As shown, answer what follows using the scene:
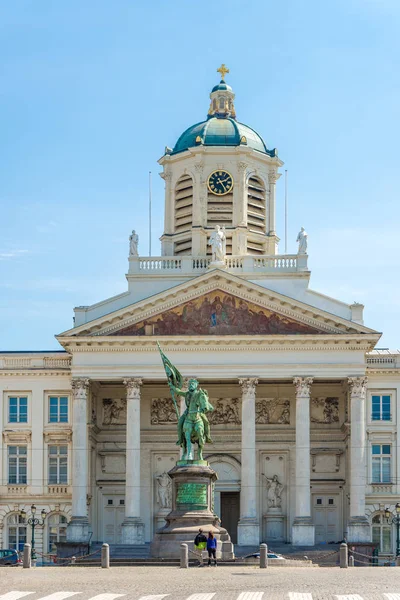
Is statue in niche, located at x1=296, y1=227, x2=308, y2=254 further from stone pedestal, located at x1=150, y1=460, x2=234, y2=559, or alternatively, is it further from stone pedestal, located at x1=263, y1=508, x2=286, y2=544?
stone pedestal, located at x1=150, y1=460, x2=234, y2=559

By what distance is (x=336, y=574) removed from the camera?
4553 cm

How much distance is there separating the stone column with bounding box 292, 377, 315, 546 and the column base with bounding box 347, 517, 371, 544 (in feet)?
6.10

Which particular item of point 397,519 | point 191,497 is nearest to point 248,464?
point 397,519

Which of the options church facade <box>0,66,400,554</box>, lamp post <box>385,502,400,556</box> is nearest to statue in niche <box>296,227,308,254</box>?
church facade <box>0,66,400,554</box>

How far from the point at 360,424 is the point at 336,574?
3048cm

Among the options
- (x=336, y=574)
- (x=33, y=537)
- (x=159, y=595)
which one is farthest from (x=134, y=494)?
(x=159, y=595)

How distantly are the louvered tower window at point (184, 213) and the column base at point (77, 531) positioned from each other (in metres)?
18.8

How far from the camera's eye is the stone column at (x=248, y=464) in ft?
247

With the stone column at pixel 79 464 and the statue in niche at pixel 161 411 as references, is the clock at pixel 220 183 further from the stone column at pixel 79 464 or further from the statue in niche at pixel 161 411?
the stone column at pixel 79 464

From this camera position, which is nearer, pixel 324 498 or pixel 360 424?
pixel 360 424

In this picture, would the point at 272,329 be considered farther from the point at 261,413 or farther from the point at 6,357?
the point at 6,357

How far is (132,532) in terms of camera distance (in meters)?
75.6

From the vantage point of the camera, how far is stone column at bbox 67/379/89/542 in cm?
7506

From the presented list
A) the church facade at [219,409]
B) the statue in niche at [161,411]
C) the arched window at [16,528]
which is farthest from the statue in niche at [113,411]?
the arched window at [16,528]
